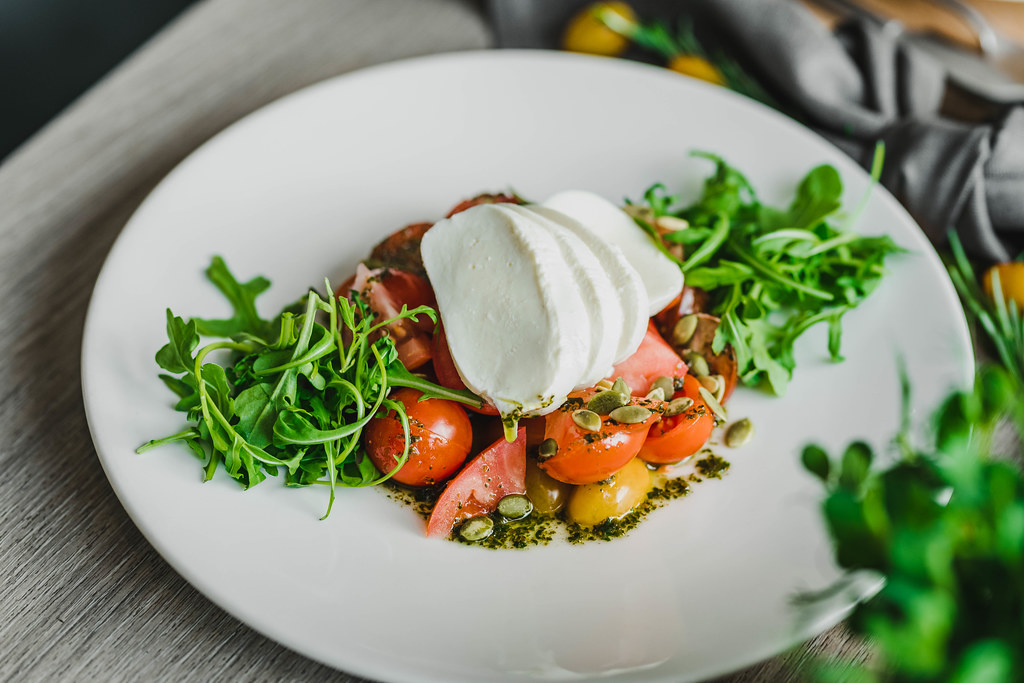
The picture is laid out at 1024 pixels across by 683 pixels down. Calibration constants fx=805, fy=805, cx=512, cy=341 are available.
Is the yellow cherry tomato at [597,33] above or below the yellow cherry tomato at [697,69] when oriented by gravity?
above

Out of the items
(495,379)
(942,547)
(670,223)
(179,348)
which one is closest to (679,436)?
(495,379)

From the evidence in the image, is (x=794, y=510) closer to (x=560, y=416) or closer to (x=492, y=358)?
(x=560, y=416)

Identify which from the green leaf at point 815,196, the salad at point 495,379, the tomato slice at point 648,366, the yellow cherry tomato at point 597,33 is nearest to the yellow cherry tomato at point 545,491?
the salad at point 495,379

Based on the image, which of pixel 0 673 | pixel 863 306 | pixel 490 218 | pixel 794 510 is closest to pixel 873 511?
pixel 794 510

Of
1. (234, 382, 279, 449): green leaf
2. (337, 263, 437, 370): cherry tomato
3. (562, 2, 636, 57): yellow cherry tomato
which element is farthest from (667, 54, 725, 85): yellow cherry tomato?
(234, 382, 279, 449): green leaf

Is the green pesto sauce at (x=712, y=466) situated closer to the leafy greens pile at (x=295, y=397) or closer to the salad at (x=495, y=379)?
the salad at (x=495, y=379)

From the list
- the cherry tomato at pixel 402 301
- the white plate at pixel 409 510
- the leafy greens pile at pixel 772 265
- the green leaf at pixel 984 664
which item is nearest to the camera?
the green leaf at pixel 984 664

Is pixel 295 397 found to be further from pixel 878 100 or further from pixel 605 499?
pixel 878 100
